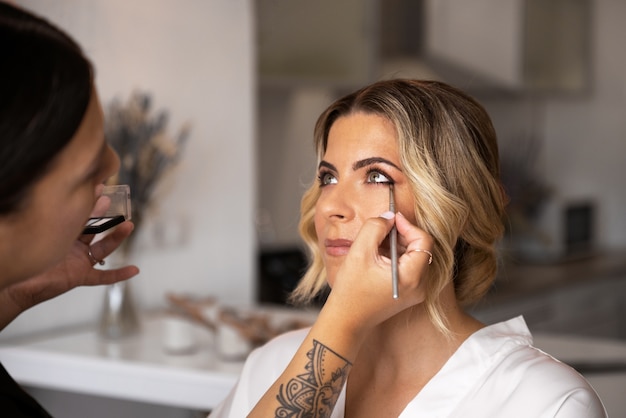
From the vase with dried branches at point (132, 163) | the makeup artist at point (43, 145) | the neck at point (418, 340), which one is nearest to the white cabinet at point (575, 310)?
the vase with dried branches at point (132, 163)

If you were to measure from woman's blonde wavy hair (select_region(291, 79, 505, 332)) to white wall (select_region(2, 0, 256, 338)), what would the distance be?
1366 millimetres

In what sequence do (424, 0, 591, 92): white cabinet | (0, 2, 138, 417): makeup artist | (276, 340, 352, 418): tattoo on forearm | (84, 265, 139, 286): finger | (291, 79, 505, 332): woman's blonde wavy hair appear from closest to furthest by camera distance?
(0, 2, 138, 417): makeup artist < (276, 340, 352, 418): tattoo on forearm < (84, 265, 139, 286): finger < (291, 79, 505, 332): woman's blonde wavy hair < (424, 0, 591, 92): white cabinet

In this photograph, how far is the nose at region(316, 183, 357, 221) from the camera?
4.47 feet

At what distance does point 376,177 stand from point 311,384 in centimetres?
39

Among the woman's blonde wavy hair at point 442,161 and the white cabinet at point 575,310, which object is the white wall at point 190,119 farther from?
the woman's blonde wavy hair at point 442,161

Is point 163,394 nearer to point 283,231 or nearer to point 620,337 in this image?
point 283,231

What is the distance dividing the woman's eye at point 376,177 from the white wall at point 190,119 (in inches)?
55.4

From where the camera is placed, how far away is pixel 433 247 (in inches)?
54.6

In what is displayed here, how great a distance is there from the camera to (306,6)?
11.4 ft

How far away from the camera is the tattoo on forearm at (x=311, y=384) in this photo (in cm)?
113

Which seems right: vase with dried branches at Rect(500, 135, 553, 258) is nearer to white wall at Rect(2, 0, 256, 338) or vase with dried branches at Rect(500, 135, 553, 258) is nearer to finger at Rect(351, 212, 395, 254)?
white wall at Rect(2, 0, 256, 338)

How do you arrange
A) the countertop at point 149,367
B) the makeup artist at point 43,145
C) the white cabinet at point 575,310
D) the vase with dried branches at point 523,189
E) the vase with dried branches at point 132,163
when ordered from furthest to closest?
the vase with dried branches at point 523,189 → the white cabinet at point 575,310 → the vase with dried branches at point 132,163 → the countertop at point 149,367 → the makeup artist at point 43,145

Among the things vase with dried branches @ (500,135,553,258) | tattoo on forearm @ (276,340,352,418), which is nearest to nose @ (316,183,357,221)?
tattoo on forearm @ (276,340,352,418)

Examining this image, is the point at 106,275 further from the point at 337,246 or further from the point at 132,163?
the point at 132,163
